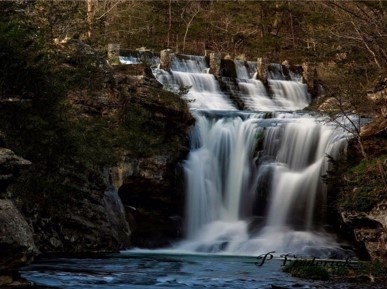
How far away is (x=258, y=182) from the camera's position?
24125mm

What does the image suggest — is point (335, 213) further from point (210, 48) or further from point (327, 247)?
point (210, 48)

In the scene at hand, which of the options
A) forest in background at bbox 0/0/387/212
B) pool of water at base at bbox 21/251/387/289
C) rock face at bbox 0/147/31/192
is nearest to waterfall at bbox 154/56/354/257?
forest in background at bbox 0/0/387/212

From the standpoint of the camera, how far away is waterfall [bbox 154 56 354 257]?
2130 centimetres

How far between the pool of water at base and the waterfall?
4.45 meters

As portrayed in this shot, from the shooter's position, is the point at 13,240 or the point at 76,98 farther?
the point at 76,98

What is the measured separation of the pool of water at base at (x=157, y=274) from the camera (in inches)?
454

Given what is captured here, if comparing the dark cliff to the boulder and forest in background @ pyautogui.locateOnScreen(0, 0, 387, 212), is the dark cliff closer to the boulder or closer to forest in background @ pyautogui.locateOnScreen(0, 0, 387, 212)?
forest in background @ pyautogui.locateOnScreen(0, 0, 387, 212)

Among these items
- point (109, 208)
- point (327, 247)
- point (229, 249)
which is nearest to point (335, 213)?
point (327, 247)

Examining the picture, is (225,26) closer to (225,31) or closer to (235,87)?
(225,31)

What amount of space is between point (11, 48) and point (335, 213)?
13228 millimetres

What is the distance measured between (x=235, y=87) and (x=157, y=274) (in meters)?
27.3

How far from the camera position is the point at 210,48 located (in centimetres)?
5638

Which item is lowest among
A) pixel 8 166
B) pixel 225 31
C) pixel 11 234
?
pixel 11 234

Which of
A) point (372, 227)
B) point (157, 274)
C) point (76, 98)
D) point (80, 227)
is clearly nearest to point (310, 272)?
point (157, 274)
